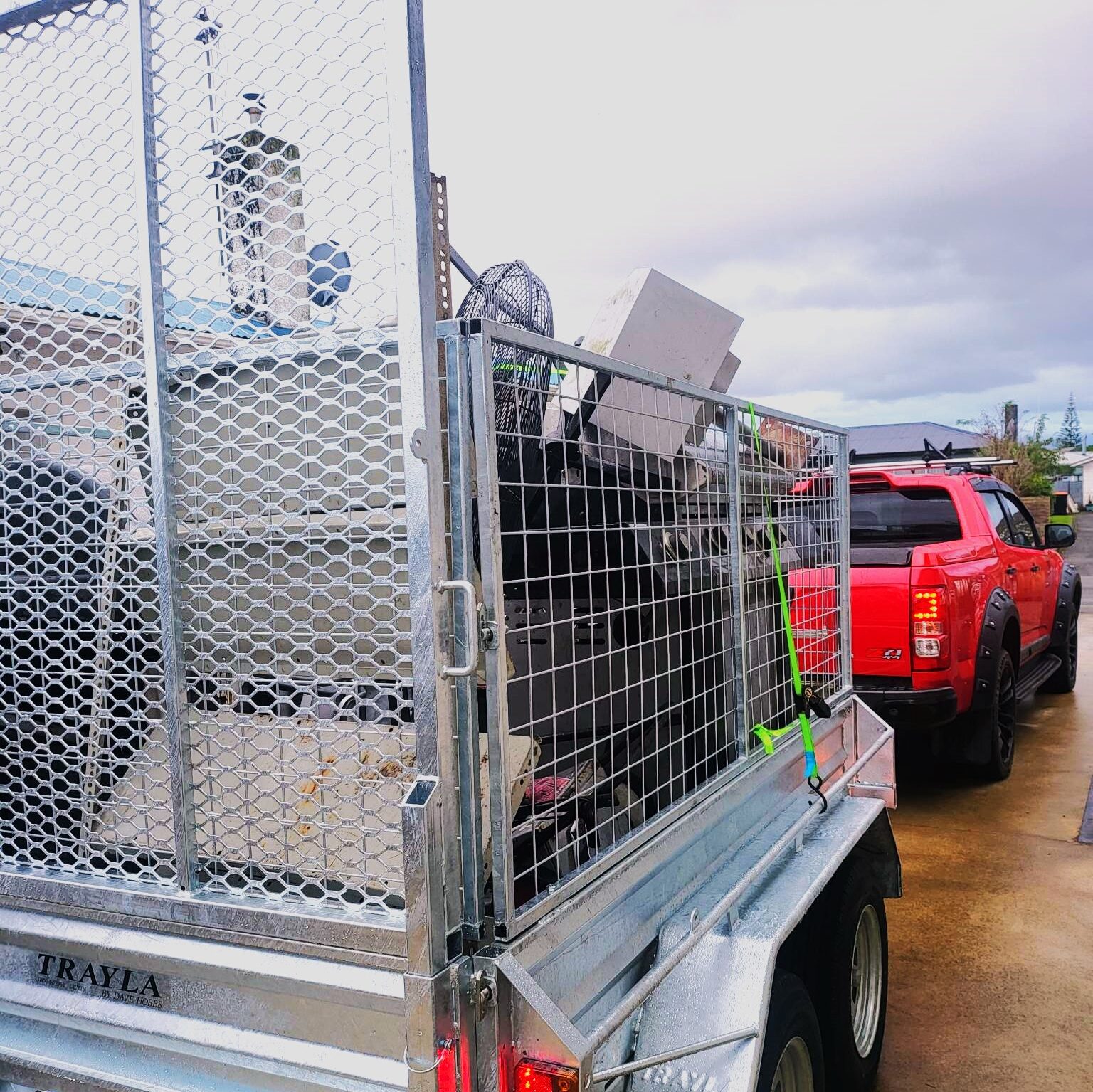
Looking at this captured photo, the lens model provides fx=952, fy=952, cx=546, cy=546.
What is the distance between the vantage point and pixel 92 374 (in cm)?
192

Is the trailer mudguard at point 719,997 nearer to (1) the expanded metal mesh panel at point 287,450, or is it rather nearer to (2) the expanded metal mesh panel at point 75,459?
(1) the expanded metal mesh panel at point 287,450

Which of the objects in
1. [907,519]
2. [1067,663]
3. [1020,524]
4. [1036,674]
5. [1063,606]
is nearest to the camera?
[907,519]

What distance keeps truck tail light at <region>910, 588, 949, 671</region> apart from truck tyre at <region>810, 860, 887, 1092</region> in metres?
2.76

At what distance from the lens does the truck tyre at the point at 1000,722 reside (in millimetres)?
6262

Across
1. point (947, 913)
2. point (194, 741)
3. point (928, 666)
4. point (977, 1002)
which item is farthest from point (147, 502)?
point (928, 666)

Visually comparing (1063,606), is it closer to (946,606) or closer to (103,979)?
(946,606)

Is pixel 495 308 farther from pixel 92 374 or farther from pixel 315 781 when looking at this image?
pixel 315 781

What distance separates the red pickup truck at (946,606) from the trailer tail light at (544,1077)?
3.82 metres

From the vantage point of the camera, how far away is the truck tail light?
223 inches

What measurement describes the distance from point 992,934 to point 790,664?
2.15 metres

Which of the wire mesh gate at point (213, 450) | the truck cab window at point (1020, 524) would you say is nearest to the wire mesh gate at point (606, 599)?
the wire mesh gate at point (213, 450)

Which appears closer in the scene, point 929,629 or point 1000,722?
point 929,629

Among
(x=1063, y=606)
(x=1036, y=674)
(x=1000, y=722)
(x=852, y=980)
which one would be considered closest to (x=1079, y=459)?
(x=1063, y=606)

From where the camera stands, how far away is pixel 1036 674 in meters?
7.77
